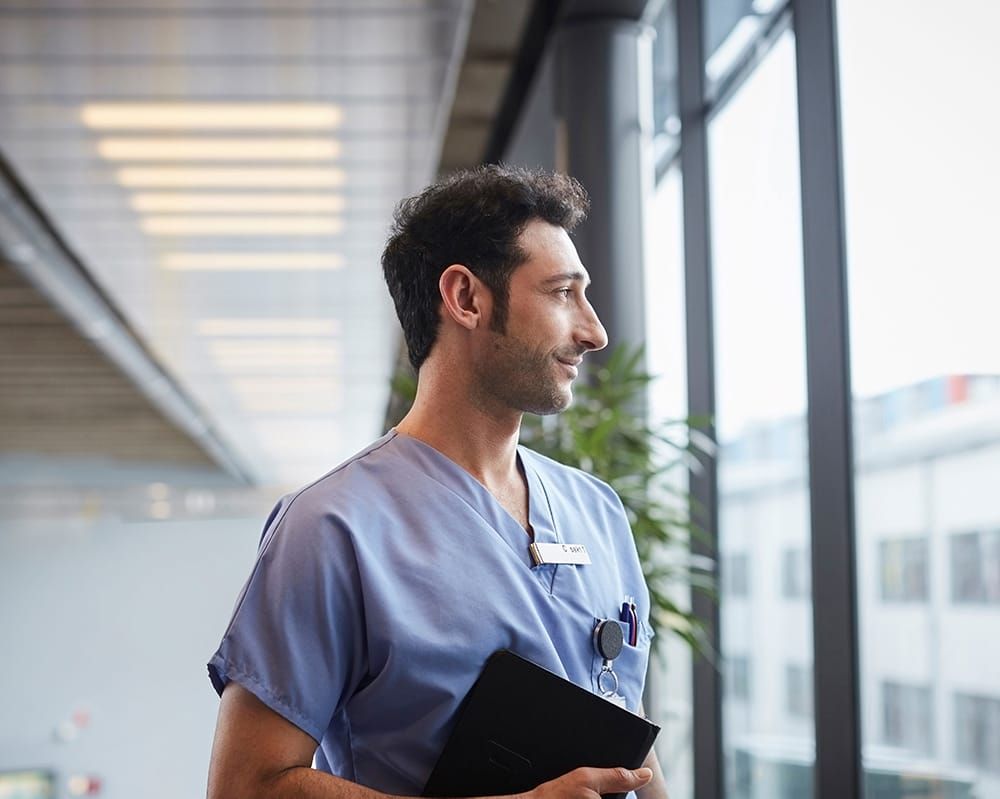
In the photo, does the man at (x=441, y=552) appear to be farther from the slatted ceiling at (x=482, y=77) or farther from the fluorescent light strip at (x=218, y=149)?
the fluorescent light strip at (x=218, y=149)

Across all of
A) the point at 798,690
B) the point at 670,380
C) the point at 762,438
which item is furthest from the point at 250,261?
the point at 798,690

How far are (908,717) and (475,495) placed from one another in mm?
1600

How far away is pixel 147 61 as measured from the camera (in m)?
4.60

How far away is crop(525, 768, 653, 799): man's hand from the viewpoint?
48.6 inches

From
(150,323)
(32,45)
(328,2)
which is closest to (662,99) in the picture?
(328,2)

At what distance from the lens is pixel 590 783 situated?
125cm

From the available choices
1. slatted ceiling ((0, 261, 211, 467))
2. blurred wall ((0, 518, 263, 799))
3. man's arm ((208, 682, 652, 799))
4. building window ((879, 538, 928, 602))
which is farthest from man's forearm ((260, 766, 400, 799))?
blurred wall ((0, 518, 263, 799))

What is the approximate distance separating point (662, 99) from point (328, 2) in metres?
1.31

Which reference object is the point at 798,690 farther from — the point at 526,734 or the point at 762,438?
the point at 526,734

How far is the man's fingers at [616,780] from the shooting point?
125 centimetres

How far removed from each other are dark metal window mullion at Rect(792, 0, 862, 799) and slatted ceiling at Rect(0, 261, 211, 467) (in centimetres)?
643

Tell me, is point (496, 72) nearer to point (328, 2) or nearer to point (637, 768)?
point (328, 2)

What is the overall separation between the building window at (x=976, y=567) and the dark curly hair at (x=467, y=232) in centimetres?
122

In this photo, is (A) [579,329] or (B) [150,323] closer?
(A) [579,329]
